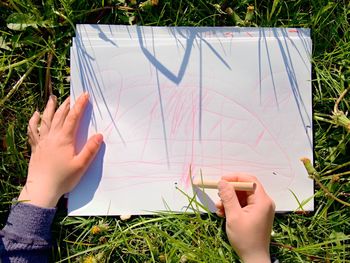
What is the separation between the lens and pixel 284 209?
1.54 m

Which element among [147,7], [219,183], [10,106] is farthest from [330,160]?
[10,106]

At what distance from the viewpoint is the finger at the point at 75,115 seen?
150 centimetres

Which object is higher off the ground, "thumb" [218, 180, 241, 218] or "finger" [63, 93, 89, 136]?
"finger" [63, 93, 89, 136]

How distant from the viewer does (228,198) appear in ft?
4.73

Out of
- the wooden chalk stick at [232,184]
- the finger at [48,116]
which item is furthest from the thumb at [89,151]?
the wooden chalk stick at [232,184]

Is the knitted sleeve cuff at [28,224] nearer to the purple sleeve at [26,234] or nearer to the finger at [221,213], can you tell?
the purple sleeve at [26,234]

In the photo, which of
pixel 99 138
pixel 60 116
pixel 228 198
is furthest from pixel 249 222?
pixel 60 116

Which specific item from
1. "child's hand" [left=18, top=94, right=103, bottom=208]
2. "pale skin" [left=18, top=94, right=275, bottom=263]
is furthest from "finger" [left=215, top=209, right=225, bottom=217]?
"child's hand" [left=18, top=94, right=103, bottom=208]

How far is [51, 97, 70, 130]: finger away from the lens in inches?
59.1

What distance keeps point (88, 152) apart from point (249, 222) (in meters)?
0.46

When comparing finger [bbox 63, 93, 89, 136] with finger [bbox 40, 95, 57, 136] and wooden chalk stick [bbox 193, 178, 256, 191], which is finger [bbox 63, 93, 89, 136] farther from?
wooden chalk stick [bbox 193, 178, 256, 191]

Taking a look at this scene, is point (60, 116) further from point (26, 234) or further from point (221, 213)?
point (221, 213)

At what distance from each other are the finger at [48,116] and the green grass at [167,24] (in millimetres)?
30

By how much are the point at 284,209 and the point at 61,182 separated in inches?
23.9
